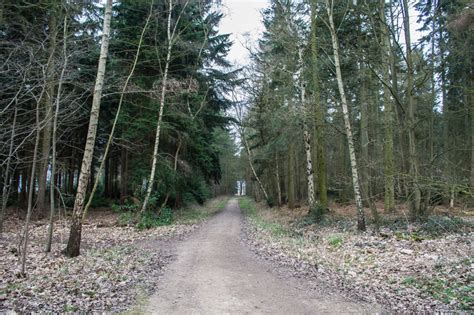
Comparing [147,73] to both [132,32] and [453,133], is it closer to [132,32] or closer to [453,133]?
[132,32]

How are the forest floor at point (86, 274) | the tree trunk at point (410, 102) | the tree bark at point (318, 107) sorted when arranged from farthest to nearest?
the tree bark at point (318, 107)
the tree trunk at point (410, 102)
the forest floor at point (86, 274)

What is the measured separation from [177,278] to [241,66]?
18.1 metres

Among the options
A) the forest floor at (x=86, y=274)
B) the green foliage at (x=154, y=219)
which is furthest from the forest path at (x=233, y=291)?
the green foliage at (x=154, y=219)

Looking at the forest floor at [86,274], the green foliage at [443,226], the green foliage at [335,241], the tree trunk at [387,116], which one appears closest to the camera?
the forest floor at [86,274]

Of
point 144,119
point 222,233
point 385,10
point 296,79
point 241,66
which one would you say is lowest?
point 222,233

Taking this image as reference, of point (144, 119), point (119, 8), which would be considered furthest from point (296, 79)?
point (119, 8)

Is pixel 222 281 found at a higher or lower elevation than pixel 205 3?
lower

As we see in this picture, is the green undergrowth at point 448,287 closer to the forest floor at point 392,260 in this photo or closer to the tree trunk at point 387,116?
the forest floor at point 392,260

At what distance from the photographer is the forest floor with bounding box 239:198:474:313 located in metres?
5.11

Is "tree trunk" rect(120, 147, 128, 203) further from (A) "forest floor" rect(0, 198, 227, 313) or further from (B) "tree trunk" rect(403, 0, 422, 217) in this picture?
(B) "tree trunk" rect(403, 0, 422, 217)

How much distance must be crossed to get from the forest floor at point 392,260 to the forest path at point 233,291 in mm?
595

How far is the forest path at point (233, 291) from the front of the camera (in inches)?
188

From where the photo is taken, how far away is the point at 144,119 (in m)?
15.2

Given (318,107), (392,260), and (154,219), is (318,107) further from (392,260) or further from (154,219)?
(154,219)
